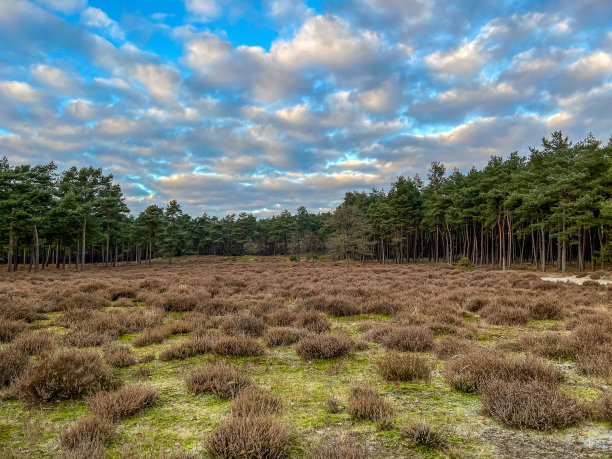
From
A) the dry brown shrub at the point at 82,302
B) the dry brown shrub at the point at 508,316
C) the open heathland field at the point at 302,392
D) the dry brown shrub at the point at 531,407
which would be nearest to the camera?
the open heathland field at the point at 302,392

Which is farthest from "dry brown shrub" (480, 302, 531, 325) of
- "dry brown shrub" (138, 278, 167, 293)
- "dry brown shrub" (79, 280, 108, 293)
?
"dry brown shrub" (79, 280, 108, 293)

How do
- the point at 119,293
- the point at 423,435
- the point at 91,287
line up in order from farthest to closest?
the point at 91,287 < the point at 119,293 < the point at 423,435

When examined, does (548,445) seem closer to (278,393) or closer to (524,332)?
(278,393)

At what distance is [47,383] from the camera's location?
4.05m

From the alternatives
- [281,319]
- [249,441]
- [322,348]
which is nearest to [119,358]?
[322,348]

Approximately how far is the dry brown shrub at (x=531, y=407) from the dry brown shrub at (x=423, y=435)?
0.89 metres

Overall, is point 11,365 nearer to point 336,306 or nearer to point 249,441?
point 249,441

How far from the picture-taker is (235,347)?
6.02 m

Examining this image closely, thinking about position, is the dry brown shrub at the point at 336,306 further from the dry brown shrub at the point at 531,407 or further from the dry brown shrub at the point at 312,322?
the dry brown shrub at the point at 531,407

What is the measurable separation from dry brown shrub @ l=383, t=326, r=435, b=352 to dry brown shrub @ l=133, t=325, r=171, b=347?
5.06 metres

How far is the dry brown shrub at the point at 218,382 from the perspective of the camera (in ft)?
14.1

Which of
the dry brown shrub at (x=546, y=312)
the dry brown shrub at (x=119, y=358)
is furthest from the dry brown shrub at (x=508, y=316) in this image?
the dry brown shrub at (x=119, y=358)

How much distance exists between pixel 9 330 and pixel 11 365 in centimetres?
309

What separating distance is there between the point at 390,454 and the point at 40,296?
14712mm
